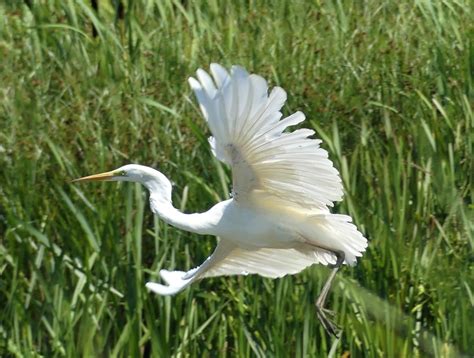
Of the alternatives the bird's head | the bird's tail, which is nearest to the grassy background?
the bird's tail

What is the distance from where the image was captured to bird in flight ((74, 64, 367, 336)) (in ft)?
11.2

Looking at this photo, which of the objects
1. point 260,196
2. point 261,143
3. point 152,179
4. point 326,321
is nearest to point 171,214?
point 152,179

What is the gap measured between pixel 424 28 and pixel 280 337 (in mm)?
2068

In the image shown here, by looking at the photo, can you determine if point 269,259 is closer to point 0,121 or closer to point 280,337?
point 280,337

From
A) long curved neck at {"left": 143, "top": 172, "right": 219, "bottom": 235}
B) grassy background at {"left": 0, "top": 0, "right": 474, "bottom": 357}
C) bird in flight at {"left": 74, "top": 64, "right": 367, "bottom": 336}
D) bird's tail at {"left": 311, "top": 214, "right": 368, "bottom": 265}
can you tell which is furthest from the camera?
grassy background at {"left": 0, "top": 0, "right": 474, "bottom": 357}

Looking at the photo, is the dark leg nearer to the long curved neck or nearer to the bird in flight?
the bird in flight

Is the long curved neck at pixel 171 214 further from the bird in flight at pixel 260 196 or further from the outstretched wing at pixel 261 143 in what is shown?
the outstretched wing at pixel 261 143

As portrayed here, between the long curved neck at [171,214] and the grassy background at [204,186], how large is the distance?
1.65ft

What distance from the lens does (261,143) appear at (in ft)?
12.0

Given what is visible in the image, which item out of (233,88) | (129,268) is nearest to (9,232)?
(129,268)

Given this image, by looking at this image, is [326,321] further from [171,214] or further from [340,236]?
[171,214]

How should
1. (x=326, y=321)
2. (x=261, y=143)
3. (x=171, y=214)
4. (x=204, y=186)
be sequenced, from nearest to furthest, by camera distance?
(x=261, y=143)
(x=171, y=214)
(x=326, y=321)
(x=204, y=186)

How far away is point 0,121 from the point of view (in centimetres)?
499

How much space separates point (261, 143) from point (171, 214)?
0.51 metres
